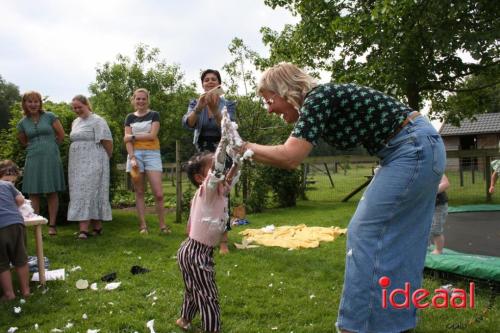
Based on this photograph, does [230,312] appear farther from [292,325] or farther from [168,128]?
[168,128]

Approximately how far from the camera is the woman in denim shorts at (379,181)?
194 centimetres

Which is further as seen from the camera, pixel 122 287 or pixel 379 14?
pixel 379 14

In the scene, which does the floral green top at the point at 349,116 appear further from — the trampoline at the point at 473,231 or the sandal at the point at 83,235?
the sandal at the point at 83,235

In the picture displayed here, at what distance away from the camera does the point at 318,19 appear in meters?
11.5

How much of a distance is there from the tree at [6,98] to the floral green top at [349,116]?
124ft

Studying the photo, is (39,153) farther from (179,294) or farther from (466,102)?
(466,102)

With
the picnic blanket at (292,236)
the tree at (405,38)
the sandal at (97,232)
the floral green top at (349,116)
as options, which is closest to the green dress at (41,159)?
the sandal at (97,232)

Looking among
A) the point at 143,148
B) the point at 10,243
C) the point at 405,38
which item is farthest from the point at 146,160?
the point at 405,38

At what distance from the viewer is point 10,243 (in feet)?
11.1

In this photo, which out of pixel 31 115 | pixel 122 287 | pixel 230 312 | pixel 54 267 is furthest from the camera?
pixel 31 115

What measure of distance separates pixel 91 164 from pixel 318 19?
793 centimetres

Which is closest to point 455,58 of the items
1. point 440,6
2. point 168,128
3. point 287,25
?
point 440,6

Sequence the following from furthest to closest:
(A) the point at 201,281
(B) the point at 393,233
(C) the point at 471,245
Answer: (C) the point at 471,245
(A) the point at 201,281
(B) the point at 393,233

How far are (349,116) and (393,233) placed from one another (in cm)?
56
